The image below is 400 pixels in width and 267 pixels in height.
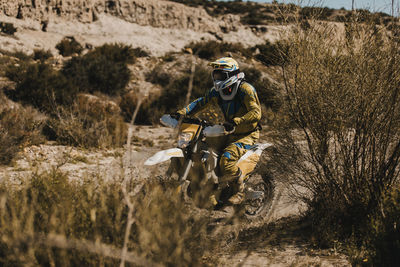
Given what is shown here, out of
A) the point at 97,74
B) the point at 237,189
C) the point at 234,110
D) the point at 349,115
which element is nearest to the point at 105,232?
the point at 237,189

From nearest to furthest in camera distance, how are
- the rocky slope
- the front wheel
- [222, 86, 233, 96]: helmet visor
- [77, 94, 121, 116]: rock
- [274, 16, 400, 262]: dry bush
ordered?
[274, 16, 400, 262]: dry bush → [222, 86, 233, 96]: helmet visor → the front wheel → [77, 94, 121, 116]: rock → the rocky slope

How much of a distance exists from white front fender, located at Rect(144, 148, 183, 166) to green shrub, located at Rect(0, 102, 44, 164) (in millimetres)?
4380

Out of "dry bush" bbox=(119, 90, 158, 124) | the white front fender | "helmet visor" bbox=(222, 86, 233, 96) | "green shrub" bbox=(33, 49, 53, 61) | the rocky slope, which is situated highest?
the rocky slope

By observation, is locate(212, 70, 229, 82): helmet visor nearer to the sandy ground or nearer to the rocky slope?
the sandy ground

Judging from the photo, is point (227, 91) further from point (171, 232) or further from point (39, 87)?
point (39, 87)

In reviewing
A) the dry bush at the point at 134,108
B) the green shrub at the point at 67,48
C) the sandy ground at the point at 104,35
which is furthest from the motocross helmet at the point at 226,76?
the green shrub at the point at 67,48

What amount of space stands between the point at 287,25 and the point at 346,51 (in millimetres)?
783

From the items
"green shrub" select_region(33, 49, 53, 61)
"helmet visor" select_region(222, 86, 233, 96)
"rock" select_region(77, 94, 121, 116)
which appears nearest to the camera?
"helmet visor" select_region(222, 86, 233, 96)

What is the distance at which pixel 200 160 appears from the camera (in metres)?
3.96

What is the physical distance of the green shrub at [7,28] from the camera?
20062mm

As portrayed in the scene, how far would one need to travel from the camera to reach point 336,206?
3656 millimetres

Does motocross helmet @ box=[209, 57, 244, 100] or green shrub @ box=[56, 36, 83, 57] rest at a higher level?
motocross helmet @ box=[209, 57, 244, 100]

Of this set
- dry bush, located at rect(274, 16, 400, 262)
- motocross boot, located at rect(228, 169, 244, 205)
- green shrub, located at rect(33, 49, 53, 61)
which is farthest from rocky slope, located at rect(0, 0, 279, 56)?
dry bush, located at rect(274, 16, 400, 262)

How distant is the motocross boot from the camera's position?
13.6 ft
